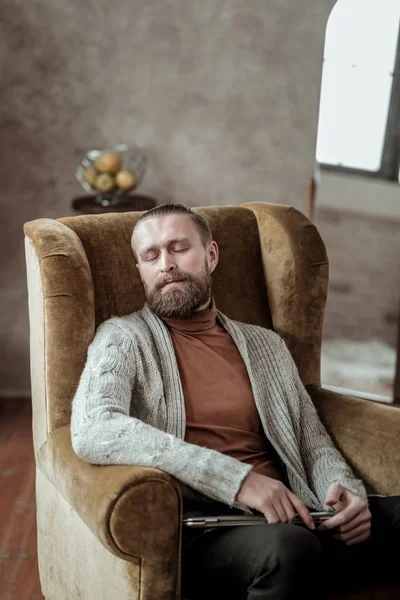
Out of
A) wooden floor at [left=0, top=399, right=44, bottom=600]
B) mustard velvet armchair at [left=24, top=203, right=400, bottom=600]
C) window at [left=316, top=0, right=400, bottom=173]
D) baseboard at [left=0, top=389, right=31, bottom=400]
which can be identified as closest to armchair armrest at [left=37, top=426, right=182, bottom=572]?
mustard velvet armchair at [left=24, top=203, right=400, bottom=600]

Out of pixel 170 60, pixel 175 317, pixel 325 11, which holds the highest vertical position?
pixel 325 11

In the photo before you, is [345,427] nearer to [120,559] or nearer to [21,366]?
[120,559]

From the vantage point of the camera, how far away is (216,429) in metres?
1.74

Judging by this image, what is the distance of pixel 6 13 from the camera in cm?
333

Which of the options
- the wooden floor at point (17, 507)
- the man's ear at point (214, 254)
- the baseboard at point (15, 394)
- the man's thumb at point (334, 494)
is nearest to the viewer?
the man's thumb at point (334, 494)

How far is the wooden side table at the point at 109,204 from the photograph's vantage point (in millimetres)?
3207

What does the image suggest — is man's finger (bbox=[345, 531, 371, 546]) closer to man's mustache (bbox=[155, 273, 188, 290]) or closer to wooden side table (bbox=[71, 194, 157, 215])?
man's mustache (bbox=[155, 273, 188, 290])

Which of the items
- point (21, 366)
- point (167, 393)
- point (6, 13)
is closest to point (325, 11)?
point (6, 13)

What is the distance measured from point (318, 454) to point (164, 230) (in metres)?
0.63

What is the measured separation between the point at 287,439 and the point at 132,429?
0.45m

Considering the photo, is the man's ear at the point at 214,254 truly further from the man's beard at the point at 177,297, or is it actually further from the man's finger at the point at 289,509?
the man's finger at the point at 289,509

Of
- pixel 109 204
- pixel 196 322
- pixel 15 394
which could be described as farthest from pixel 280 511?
pixel 15 394

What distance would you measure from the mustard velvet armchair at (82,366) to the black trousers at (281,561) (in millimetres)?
55

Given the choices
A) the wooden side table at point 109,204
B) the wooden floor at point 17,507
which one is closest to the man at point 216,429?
the wooden floor at point 17,507
